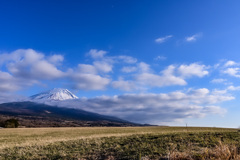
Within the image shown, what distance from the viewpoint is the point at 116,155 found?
11977 millimetres

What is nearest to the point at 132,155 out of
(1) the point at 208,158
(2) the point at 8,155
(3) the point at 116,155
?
(3) the point at 116,155

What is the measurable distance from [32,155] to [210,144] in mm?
13186

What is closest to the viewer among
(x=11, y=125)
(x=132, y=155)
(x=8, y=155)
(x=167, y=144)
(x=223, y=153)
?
(x=223, y=153)

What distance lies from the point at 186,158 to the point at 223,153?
1625 millimetres

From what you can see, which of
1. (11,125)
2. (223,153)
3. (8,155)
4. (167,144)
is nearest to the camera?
(223,153)

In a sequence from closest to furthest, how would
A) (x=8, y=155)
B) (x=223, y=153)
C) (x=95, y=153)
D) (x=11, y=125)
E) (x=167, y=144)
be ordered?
(x=223, y=153)
(x=95, y=153)
(x=167, y=144)
(x=8, y=155)
(x=11, y=125)

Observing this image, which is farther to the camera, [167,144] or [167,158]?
[167,144]

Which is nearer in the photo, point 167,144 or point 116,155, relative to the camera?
point 116,155

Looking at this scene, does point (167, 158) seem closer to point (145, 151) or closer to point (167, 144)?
point (145, 151)

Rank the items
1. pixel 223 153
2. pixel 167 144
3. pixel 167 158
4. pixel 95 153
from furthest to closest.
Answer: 1. pixel 167 144
2. pixel 95 153
3. pixel 167 158
4. pixel 223 153

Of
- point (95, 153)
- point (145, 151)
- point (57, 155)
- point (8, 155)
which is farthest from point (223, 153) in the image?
point (8, 155)

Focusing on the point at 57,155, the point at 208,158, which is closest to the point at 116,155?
the point at 57,155

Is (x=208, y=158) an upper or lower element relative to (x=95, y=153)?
upper

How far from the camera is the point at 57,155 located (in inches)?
522
